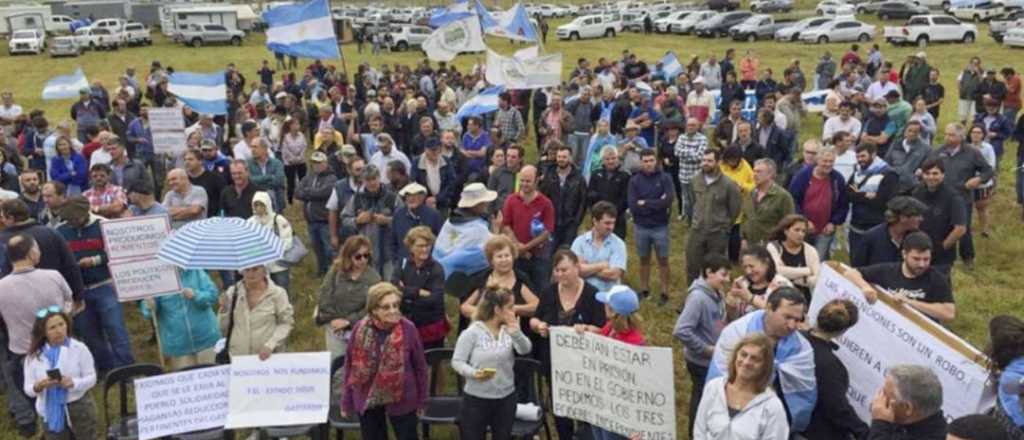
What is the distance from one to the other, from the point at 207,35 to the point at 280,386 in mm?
47669

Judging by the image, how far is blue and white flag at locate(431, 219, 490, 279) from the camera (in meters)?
7.43

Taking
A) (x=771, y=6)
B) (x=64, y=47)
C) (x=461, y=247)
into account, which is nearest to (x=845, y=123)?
(x=461, y=247)

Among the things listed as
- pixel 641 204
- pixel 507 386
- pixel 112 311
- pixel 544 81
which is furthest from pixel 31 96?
pixel 507 386

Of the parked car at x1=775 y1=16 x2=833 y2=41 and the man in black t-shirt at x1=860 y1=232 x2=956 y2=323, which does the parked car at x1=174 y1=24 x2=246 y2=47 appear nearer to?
the parked car at x1=775 y1=16 x2=833 y2=41

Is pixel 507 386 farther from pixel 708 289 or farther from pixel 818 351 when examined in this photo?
pixel 818 351

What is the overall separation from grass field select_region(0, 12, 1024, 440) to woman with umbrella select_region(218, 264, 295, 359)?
2.38 meters

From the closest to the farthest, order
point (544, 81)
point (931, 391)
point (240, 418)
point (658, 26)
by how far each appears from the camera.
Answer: point (931, 391) < point (240, 418) < point (544, 81) < point (658, 26)

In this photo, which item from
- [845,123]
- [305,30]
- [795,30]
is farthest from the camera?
[795,30]

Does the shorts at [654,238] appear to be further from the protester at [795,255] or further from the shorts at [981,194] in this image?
the shorts at [981,194]

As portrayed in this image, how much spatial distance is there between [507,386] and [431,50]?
13.4 metres

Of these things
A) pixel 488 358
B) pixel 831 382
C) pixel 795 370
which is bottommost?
pixel 488 358

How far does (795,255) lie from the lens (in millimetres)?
6852

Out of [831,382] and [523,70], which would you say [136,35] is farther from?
[831,382]

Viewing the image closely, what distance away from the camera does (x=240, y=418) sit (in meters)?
5.96
